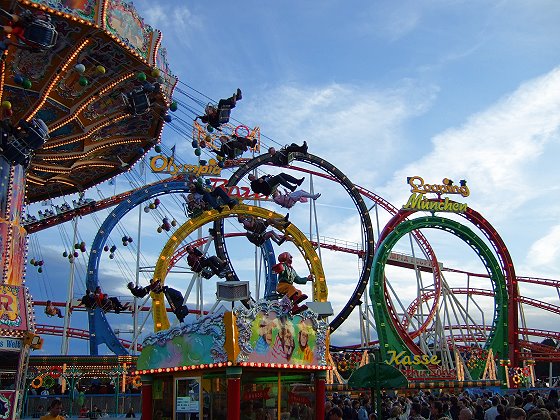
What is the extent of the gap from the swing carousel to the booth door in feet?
13.4

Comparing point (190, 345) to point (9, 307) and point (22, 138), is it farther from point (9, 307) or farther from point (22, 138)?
point (22, 138)

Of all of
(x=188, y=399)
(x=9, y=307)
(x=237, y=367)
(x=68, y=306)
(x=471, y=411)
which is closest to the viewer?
(x=471, y=411)

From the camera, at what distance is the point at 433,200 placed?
28312 mm

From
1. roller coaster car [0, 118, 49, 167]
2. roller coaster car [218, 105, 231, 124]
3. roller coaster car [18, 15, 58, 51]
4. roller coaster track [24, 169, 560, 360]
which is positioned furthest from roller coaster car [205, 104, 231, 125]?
roller coaster track [24, 169, 560, 360]

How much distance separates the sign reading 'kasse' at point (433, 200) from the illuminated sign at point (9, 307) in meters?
18.6

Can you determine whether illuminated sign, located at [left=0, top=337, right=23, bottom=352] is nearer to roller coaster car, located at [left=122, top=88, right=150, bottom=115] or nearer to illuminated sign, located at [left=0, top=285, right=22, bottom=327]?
illuminated sign, located at [left=0, top=285, right=22, bottom=327]

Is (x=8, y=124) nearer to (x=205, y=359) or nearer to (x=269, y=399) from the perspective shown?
(x=205, y=359)

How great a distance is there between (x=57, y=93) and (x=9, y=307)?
491cm

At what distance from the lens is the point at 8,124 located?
488 inches

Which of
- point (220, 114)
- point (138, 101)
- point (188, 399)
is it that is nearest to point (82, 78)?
point (138, 101)

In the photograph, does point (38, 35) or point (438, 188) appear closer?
point (38, 35)

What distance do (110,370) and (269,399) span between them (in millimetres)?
13713

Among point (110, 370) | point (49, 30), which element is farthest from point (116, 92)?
point (110, 370)

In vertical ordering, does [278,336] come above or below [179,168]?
below
